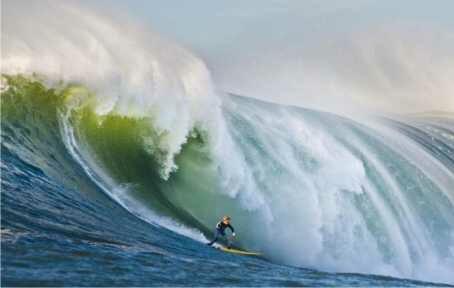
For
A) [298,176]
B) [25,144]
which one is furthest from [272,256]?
[25,144]

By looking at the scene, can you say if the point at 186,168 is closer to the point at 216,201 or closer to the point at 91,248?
the point at 216,201

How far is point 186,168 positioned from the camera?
51.5ft

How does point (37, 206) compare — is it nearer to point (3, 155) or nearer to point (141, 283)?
point (3, 155)

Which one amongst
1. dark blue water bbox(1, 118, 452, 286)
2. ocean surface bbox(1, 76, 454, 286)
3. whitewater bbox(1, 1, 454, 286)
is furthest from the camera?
whitewater bbox(1, 1, 454, 286)

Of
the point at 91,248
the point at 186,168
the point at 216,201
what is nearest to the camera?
the point at 91,248

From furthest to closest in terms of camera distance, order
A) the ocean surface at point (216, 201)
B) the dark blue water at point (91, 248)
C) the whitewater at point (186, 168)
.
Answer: the whitewater at point (186, 168), the ocean surface at point (216, 201), the dark blue water at point (91, 248)

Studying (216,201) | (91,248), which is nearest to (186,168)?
(216,201)

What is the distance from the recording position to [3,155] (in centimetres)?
1210

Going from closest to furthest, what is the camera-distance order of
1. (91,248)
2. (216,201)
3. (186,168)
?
1. (91,248)
2. (216,201)
3. (186,168)

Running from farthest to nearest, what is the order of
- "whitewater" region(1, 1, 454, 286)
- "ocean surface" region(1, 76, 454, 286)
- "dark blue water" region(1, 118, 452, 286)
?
"whitewater" region(1, 1, 454, 286)
"ocean surface" region(1, 76, 454, 286)
"dark blue water" region(1, 118, 452, 286)

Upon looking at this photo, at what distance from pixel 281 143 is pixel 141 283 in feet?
29.9

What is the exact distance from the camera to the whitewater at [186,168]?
483 inches

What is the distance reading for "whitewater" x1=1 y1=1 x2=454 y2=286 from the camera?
1226cm

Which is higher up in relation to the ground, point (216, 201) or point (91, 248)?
point (216, 201)
